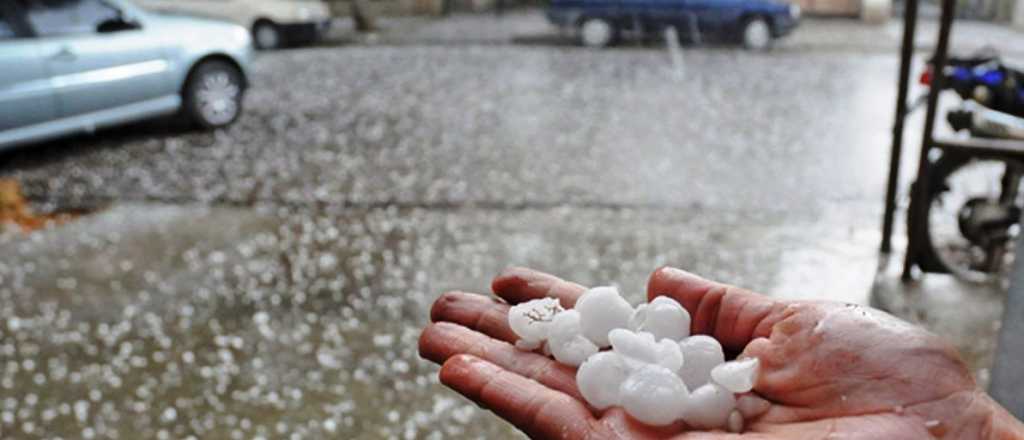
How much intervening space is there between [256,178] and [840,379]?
5.96 m

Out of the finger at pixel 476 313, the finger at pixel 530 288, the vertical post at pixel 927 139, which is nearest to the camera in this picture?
the finger at pixel 476 313

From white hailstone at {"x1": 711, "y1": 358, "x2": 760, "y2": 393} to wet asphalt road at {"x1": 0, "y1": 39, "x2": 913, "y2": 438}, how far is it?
5.87 ft

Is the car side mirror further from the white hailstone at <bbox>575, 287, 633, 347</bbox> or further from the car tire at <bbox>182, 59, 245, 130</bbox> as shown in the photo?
the white hailstone at <bbox>575, 287, 633, 347</bbox>

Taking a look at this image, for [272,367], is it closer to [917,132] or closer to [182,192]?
[182,192]

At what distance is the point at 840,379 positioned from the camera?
1.95m

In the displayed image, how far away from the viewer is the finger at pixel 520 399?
1967 mm

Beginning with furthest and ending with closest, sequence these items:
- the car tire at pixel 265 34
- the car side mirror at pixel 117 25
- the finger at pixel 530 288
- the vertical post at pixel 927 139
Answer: the car tire at pixel 265 34
the car side mirror at pixel 117 25
the vertical post at pixel 927 139
the finger at pixel 530 288

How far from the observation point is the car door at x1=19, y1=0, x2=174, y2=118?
7.50 meters

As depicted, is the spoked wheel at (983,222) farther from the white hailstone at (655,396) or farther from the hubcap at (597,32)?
the hubcap at (597,32)

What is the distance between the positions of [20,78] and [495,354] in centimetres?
638

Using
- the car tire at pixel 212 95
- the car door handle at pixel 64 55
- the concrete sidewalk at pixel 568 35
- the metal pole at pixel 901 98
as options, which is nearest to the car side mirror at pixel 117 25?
the car door handle at pixel 64 55

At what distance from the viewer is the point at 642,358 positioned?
2145mm

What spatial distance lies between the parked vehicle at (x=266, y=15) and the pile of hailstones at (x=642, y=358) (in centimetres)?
1348

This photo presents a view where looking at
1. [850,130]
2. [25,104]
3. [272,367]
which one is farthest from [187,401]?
[850,130]
